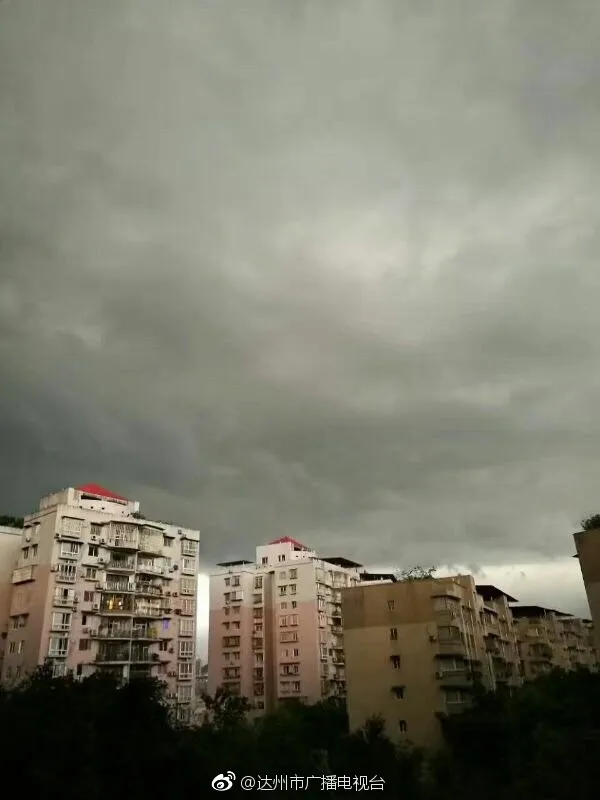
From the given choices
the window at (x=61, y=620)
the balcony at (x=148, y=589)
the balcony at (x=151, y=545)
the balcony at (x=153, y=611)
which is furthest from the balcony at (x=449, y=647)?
the window at (x=61, y=620)

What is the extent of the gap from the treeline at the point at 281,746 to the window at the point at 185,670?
3316 millimetres

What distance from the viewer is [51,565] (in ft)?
151

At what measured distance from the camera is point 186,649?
52500 millimetres

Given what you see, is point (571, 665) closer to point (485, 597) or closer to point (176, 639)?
point (485, 597)

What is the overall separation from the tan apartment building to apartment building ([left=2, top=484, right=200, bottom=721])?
3100 centimetres

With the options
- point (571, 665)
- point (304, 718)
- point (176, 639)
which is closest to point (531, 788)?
point (304, 718)

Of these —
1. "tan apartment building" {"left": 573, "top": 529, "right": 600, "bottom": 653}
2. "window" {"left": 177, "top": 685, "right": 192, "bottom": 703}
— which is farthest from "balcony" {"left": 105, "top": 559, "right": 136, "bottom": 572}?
"tan apartment building" {"left": 573, "top": 529, "right": 600, "bottom": 653}

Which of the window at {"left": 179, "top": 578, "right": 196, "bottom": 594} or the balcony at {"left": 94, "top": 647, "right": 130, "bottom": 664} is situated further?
the window at {"left": 179, "top": 578, "right": 196, "bottom": 594}

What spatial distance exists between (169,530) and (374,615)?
64.8ft

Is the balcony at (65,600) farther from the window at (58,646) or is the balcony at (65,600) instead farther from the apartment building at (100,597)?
the window at (58,646)

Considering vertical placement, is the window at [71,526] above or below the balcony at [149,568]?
above

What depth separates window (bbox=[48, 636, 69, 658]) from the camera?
43781 mm

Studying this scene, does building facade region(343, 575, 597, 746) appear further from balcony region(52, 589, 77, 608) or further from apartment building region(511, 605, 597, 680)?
apartment building region(511, 605, 597, 680)

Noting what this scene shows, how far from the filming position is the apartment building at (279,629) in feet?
208
